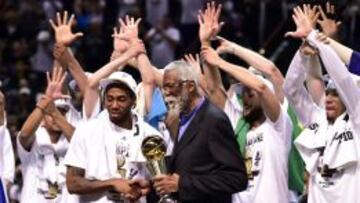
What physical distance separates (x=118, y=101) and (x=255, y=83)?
1.13m

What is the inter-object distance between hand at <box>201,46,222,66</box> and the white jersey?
0.62 m

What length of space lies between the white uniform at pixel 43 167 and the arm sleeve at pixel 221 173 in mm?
2636

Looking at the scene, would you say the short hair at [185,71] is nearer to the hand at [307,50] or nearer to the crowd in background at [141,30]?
the hand at [307,50]

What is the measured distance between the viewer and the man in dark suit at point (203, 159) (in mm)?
10273

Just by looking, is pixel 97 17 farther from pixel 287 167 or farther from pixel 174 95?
pixel 174 95

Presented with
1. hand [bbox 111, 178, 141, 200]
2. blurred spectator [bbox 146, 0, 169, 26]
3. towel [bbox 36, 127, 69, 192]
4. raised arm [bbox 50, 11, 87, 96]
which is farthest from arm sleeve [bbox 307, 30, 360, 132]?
blurred spectator [bbox 146, 0, 169, 26]

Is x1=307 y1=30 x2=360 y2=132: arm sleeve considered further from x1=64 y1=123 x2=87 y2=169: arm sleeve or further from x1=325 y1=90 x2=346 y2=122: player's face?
x1=64 y1=123 x2=87 y2=169: arm sleeve

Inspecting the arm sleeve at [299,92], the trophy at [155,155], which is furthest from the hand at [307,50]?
the trophy at [155,155]

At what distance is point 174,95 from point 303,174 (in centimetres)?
227

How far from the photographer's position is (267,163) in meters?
12.0

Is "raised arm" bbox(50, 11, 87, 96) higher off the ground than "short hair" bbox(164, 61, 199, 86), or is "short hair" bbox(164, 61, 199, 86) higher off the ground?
"raised arm" bbox(50, 11, 87, 96)

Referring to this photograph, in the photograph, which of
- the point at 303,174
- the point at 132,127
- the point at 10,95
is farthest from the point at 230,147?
the point at 10,95

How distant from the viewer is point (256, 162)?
39.4 feet

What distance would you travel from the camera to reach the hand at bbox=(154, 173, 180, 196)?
10391 millimetres
